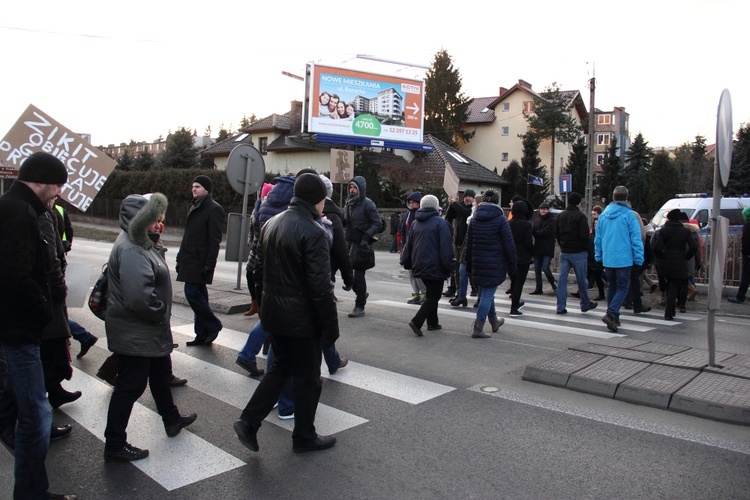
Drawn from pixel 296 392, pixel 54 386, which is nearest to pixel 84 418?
pixel 54 386

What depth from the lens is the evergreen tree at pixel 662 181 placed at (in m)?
54.1

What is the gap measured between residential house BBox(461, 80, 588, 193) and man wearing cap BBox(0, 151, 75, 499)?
62.0 m

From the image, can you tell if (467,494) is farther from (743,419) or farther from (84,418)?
(84,418)

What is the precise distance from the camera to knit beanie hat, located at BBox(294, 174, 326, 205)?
4.04 metres

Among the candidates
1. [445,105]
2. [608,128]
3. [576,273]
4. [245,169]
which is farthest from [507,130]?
[245,169]

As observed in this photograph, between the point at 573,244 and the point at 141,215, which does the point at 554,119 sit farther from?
the point at 141,215

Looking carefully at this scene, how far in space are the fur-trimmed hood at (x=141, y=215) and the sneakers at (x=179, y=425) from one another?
1319 millimetres

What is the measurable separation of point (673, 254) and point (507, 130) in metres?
57.7

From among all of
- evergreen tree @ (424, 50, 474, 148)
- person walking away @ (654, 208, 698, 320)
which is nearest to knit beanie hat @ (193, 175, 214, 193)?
person walking away @ (654, 208, 698, 320)

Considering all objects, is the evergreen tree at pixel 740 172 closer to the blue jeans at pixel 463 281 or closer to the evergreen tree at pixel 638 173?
the evergreen tree at pixel 638 173

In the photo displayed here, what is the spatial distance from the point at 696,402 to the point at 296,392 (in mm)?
3215

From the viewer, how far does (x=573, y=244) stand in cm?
955

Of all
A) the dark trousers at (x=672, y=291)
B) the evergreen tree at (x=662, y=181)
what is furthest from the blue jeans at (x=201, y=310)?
the evergreen tree at (x=662, y=181)

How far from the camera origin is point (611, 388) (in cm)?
524
